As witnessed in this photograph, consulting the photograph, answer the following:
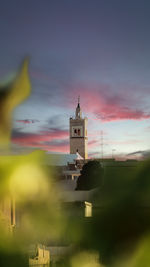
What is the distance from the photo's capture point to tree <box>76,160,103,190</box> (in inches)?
16.8

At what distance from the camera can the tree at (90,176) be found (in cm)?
43

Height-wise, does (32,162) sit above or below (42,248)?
above

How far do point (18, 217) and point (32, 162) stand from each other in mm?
75

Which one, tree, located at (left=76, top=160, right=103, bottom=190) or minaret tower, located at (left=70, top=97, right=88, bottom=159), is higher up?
minaret tower, located at (left=70, top=97, right=88, bottom=159)

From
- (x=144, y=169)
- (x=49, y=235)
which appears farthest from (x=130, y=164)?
(x=49, y=235)

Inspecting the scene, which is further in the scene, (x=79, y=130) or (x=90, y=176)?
(x=79, y=130)

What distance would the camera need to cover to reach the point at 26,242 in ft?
1.30

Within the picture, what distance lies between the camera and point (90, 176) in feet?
1.44

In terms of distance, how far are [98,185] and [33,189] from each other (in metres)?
0.09

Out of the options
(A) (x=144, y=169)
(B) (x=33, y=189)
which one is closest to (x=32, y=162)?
(B) (x=33, y=189)

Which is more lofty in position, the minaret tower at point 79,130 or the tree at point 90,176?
the minaret tower at point 79,130

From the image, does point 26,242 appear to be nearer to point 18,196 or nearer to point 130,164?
point 18,196

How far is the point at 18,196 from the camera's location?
1.39ft

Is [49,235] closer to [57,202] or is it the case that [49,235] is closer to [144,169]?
[57,202]
